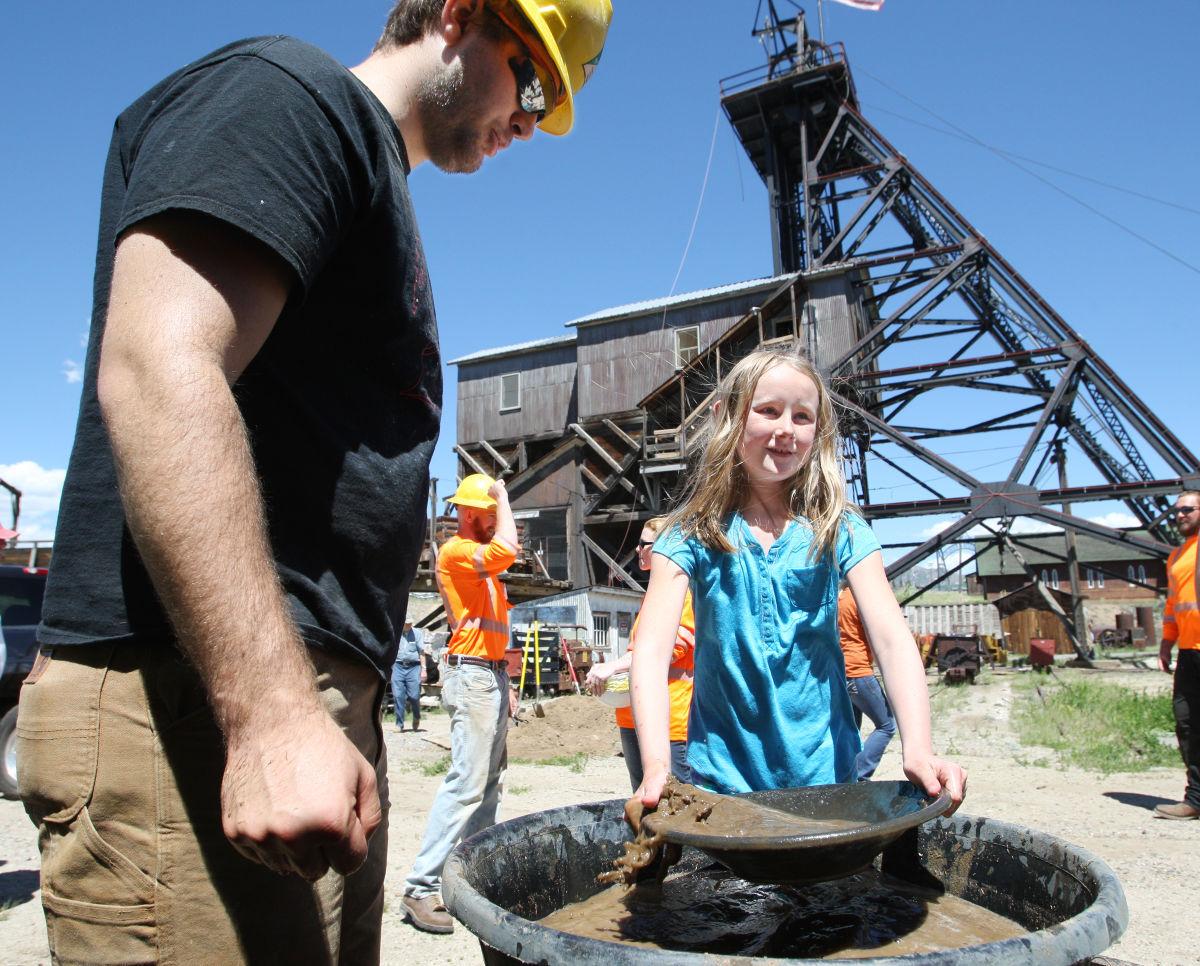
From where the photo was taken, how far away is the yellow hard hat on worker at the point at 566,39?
5.73 ft

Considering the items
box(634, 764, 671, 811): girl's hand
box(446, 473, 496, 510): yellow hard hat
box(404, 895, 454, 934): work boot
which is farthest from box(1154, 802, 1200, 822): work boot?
box(634, 764, 671, 811): girl's hand

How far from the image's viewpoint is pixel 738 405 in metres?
2.53

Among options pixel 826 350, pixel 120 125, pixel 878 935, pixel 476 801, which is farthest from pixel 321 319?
pixel 826 350

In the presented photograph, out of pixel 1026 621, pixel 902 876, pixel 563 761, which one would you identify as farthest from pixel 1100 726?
pixel 1026 621

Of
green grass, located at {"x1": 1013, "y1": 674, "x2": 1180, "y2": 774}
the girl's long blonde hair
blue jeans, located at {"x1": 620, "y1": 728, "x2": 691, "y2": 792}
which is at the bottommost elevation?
green grass, located at {"x1": 1013, "y1": 674, "x2": 1180, "y2": 774}

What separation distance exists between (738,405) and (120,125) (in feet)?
5.71

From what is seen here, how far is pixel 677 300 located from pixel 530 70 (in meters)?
26.0

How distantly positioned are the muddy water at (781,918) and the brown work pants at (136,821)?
29.9 inches

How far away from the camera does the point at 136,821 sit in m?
1.26

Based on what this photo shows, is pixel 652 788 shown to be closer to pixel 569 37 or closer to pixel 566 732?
pixel 569 37

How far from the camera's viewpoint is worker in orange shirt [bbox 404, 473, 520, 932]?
4.55m

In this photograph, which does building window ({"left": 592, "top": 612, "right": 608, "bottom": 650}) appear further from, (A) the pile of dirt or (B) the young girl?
(B) the young girl

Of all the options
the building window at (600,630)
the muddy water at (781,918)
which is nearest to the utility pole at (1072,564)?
the building window at (600,630)

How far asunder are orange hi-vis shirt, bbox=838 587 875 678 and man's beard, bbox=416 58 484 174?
5.73m
